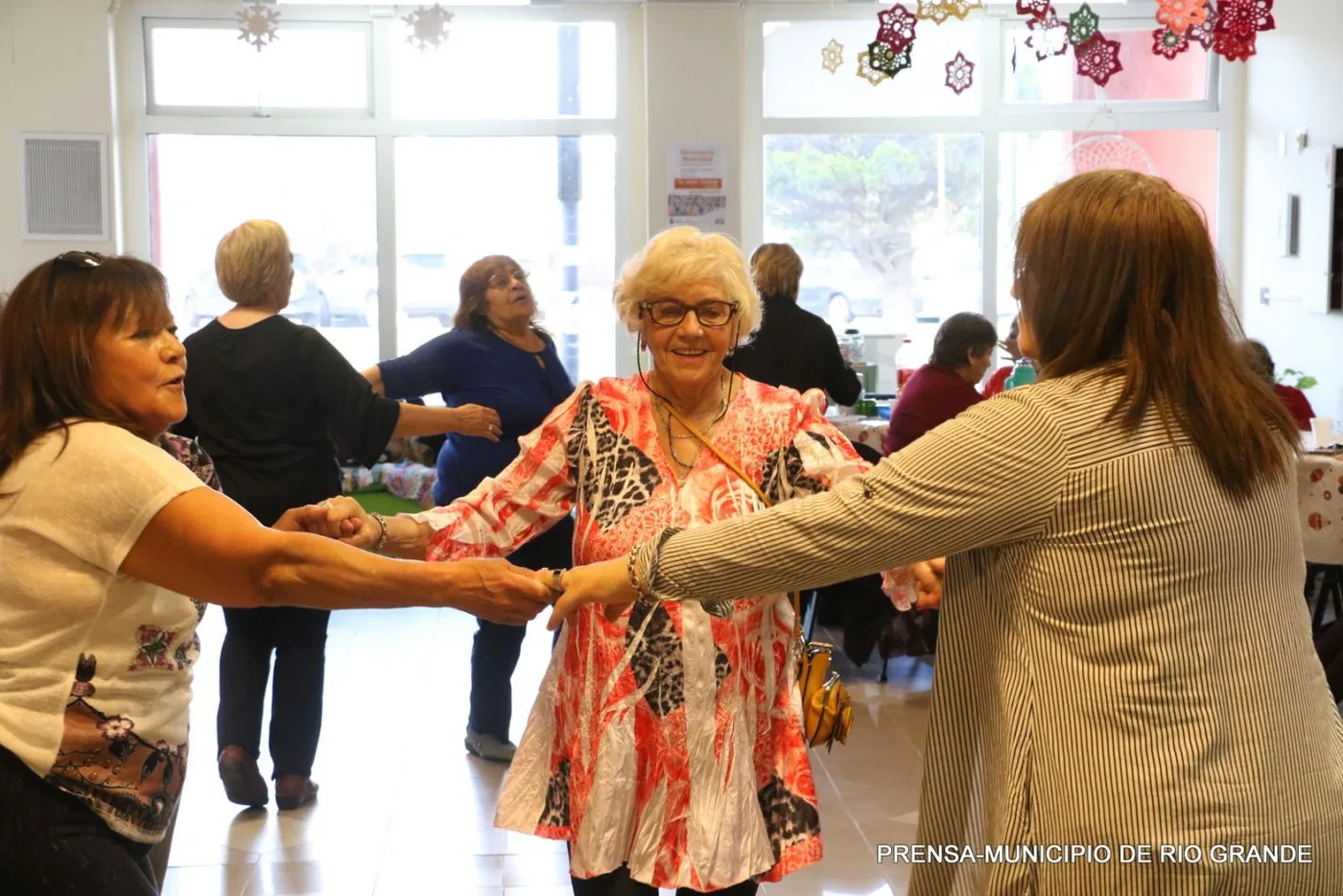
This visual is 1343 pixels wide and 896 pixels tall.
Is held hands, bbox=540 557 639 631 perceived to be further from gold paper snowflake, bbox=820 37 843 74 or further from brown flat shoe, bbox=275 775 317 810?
gold paper snowflake, bbox=820 37 843 74

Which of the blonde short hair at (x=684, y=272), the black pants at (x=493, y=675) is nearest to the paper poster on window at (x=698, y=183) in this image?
the black pants at (x=493, y=675)

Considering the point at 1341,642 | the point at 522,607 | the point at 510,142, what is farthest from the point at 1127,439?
the point at 510,142

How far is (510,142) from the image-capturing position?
9.48 m

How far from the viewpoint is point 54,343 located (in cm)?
199

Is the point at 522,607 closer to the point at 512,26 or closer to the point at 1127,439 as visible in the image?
the point at 1127,439

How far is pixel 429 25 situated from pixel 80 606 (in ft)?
23.3

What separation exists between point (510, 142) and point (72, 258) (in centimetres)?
760

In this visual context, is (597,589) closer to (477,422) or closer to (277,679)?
(477,422)

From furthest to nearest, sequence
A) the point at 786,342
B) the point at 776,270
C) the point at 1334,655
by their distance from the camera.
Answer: the point at 776,270 < the point at 786,342 < the point at 1334,655

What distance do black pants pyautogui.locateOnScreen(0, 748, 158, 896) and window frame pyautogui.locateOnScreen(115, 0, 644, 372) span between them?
25.6ft

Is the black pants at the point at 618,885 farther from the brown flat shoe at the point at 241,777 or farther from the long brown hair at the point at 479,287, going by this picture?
the long brown hair at the point at 479,287

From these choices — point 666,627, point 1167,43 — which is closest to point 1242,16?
point 1167,43

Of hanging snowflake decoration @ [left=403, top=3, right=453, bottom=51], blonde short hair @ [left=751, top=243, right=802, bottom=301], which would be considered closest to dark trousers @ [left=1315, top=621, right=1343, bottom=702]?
blonde short hair @ [left=751, top=243, right=802, bottom=301]

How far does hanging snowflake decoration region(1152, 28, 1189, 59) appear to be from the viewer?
24.1 feet
